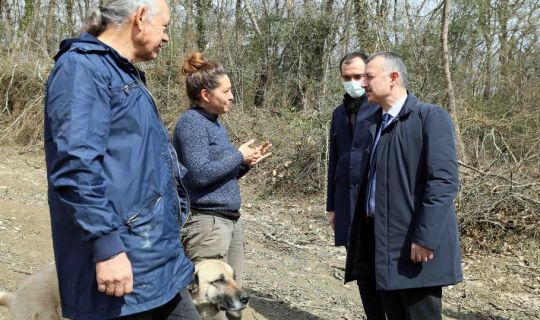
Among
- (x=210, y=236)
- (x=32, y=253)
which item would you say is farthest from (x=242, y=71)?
(x=210, y=236)

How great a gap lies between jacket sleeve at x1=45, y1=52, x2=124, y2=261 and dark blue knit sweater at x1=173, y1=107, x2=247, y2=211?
1.20 metres

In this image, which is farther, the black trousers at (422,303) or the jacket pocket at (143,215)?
the black trousers at (422,303)

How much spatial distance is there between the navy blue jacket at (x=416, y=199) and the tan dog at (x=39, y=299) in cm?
177

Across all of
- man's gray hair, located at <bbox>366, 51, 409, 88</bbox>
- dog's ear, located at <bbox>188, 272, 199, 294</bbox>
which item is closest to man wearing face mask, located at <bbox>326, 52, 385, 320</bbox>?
man's gray hair, located at <bbox>366, 51, 409, 88</bbox>

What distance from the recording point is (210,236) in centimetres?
317

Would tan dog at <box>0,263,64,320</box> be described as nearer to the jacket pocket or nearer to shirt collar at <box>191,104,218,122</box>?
shirt collar at <box>191,104,218,122</box>

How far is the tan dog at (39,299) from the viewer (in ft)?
10.2

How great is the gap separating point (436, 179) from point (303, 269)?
11.5ft

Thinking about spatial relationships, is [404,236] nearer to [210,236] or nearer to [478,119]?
[210,236]

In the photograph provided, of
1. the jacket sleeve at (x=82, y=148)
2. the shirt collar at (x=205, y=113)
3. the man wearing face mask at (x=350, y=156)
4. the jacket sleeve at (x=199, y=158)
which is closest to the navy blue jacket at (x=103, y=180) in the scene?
the jacket sleeve at (x=82, y=148)

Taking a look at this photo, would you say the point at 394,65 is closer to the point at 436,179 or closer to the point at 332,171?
the point at 436,179

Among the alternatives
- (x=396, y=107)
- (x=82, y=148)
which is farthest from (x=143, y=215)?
(x=396, y=107)

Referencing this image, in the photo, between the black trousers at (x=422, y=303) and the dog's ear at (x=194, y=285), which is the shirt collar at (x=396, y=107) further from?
the dog's ear at (x=194, y=285)

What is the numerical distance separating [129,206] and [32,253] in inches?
185
